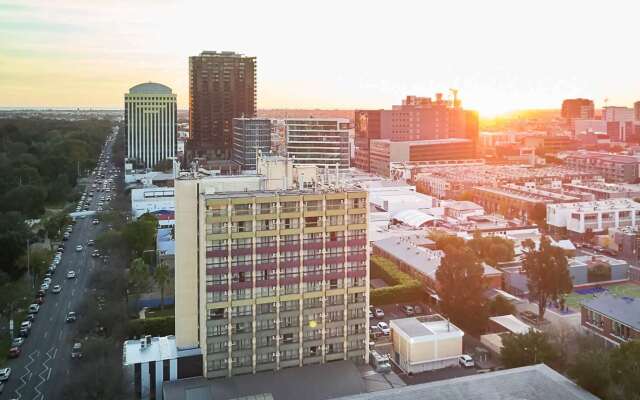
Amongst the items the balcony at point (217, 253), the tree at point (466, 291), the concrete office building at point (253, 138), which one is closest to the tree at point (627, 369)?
the tree at point (466, 291)

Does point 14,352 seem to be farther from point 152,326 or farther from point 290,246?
point 290,246

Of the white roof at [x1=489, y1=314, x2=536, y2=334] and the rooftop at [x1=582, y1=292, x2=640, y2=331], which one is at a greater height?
the rooftop at [x1=582, y1=292, x2=640, y2=331]

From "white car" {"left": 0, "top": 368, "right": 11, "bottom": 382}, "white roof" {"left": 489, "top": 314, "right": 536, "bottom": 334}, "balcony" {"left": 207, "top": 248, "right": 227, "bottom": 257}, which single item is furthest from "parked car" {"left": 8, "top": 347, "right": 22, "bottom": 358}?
"white roof" {"left": 489, "top": 314, "right": 536, "bottom": 334}

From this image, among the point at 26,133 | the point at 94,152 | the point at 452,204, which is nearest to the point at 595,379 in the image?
the point at 452,204

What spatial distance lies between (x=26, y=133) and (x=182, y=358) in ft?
191

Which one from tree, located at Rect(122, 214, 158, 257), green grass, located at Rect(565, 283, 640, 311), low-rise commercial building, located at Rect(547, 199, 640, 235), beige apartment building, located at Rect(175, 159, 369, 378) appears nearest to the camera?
beige apartment building, located at Rect(175, 159, 369, 378)

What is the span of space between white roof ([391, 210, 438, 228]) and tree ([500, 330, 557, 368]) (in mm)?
15886

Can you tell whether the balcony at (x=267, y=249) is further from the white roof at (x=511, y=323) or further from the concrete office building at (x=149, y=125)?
the concrete office building at (x=149, y=125)

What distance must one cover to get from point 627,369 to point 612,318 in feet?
14.8

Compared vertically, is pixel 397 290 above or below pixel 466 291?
below

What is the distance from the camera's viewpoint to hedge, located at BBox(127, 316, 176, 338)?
1614 centimetres

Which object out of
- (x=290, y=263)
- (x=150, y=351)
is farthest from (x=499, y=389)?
(x=150, y=351)

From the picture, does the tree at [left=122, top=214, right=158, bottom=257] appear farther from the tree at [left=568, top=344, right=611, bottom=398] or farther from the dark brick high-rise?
the dark brick high-rise

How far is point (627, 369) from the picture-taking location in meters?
11.4
